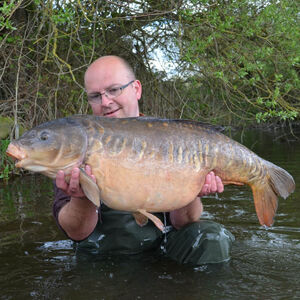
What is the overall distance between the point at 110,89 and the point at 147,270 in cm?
A: 127

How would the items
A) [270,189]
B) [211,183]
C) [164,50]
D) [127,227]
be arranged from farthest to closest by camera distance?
[164,50], [127,227], [270,189], [211,183]

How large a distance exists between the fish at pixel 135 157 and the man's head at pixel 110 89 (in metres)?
0.80

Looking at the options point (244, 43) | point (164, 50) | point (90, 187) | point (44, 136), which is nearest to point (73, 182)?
point (90, 187)

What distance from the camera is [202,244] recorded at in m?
3.09

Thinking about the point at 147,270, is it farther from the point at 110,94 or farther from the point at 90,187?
the point at 110,94

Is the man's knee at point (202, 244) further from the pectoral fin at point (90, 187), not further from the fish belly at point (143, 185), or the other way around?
the pectoral fin at point (90, 187)

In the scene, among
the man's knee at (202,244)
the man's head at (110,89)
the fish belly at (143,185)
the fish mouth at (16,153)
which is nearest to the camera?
the fish mouth at (16,153)

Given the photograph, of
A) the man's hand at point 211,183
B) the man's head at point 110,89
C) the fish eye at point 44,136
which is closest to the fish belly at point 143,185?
the man's hand at point 211,183

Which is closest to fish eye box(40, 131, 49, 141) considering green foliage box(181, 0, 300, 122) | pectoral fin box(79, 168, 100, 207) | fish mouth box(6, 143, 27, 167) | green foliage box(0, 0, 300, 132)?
fish mouth box(6, 143, 27, 167)

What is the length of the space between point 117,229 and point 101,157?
110 centimetres

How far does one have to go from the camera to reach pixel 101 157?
225 centimetres

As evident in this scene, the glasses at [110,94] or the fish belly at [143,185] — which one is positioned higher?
the glasses at [110,94]

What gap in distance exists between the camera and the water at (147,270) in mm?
2629

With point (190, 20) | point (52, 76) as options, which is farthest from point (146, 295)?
point (52, 76)
